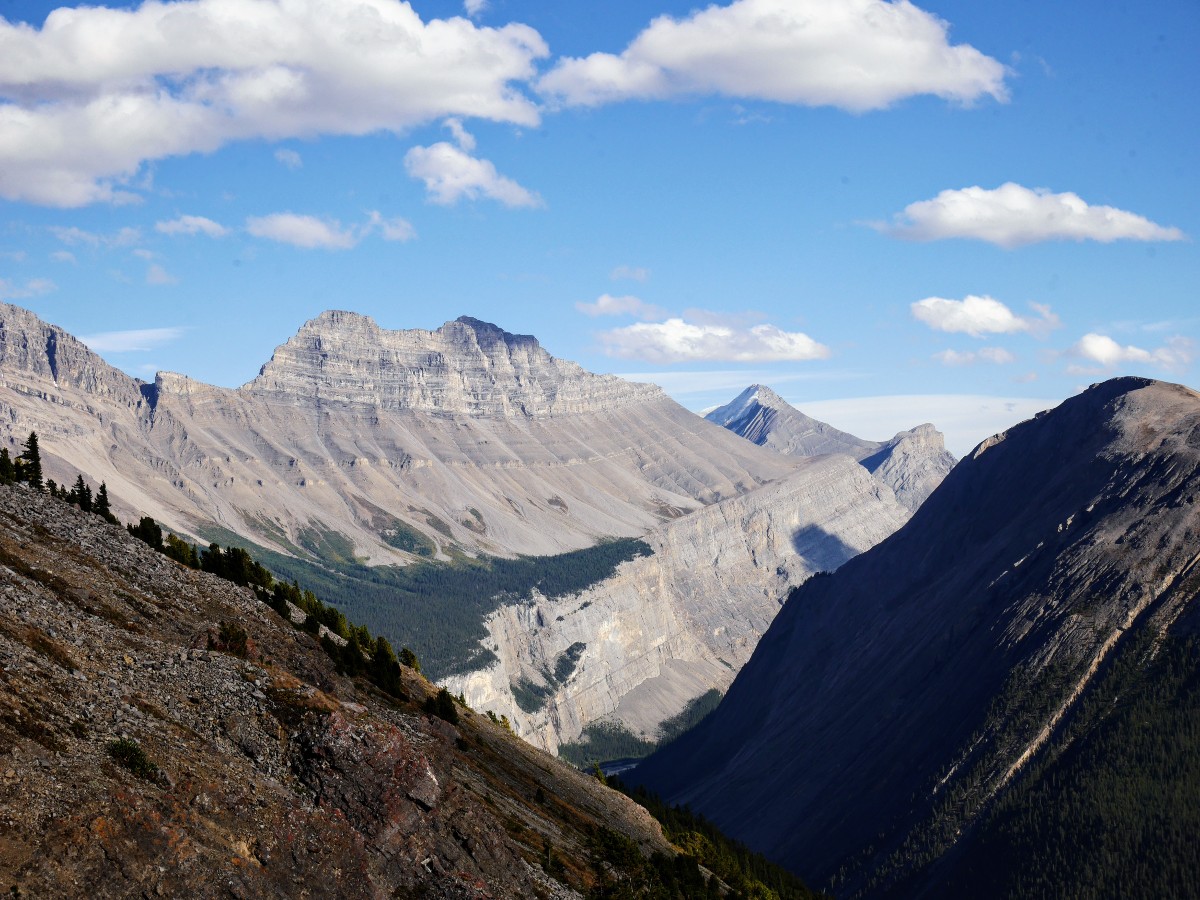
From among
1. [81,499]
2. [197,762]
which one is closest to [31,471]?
[81,499]

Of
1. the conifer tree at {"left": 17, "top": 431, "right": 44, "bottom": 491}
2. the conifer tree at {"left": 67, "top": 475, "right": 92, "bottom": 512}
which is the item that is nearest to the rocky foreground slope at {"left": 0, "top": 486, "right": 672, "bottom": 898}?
the conifer tree at {"left": 67, "top": 475, "right": 92, "bottom": 512}

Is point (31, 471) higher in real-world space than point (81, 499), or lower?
higher

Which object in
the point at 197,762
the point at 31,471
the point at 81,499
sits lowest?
the point at 197,762

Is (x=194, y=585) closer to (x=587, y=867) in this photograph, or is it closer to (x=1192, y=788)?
(x=587, y=867)

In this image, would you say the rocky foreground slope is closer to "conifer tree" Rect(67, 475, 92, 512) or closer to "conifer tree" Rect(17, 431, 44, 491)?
"conifer tree" Rect(67, 475, 92, 512)

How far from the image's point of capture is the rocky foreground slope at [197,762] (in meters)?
51.7

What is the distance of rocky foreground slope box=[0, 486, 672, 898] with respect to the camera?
51.7 metres

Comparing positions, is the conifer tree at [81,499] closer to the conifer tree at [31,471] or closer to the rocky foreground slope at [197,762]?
the conifer tree at [31,471]

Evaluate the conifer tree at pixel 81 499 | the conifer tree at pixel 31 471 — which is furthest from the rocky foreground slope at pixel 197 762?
the conifer tree at pixel 31 471

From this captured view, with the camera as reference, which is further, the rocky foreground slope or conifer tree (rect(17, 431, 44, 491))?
conifer tree (rect(17, 431, 44, 491))

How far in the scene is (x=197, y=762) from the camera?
6009 centimetres

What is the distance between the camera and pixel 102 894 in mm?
49719

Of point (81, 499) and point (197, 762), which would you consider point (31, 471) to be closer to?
point (81, 499)

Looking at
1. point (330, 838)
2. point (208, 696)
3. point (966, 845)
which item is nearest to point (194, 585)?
point (208, 696)
